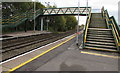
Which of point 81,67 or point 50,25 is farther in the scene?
point 50,25

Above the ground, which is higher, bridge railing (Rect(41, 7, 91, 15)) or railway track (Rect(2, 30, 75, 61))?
bridge railing (Rect(41, 7, 91, 15))

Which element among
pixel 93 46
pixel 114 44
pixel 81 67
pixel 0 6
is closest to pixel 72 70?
pixel 81 67

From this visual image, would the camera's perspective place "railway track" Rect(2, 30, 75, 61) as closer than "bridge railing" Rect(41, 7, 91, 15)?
Yes

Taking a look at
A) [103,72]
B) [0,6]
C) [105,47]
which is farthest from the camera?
[0,6]

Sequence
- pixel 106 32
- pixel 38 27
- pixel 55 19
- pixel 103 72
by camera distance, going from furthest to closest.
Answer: pixel 55 19, pixel 38 27, pixel 106 32, pixel 103 72

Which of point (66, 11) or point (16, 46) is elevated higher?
point (66, 11)

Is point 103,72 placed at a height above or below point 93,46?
below

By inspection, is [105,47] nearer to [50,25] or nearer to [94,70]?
[94,70]

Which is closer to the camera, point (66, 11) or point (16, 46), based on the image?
point (16, 46)

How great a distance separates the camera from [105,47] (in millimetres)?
7688

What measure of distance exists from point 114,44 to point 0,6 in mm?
26976

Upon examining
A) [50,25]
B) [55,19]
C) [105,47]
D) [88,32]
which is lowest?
[105,47]

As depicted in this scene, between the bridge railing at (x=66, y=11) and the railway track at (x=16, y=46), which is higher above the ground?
the bridge railing at (x=66, y=11)

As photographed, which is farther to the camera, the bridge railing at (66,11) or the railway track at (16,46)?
the bridge railing at (66,11)
